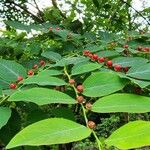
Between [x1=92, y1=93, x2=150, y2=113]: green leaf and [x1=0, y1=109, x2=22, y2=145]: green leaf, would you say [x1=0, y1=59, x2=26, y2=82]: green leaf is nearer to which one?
[x1=0, y1=109, x2=22, y2=145]: green leaf

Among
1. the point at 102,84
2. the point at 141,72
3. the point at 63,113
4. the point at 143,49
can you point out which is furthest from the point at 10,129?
the point at 143,49

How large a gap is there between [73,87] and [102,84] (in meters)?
0.10

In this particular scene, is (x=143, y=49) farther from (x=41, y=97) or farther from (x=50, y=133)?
(x=50, y=133)

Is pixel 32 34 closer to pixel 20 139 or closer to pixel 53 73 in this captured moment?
pixel 53 73

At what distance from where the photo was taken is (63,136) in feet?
1.81

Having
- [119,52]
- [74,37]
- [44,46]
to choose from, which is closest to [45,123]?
[119,52]

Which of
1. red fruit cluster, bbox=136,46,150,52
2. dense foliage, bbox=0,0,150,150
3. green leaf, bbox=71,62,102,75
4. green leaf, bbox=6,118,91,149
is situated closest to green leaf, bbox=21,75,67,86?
dense foliage, bbox=0,0,150,150

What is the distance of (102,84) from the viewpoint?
0.80 meters

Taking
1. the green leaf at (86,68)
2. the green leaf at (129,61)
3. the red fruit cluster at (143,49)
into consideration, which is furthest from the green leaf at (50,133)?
the red fruit cluster at (143,49)

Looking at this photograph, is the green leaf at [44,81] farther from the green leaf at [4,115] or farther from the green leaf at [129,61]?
the green leaf at [129,61]

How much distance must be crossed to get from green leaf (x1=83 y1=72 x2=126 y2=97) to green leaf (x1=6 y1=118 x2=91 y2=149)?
187 millimetres

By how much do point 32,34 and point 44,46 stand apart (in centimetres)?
15

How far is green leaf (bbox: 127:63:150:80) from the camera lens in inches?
34.8

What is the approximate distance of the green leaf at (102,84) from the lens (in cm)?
78
